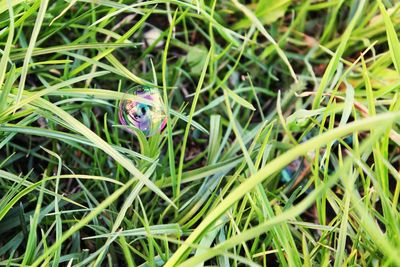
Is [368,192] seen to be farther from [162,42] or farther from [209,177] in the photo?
[162,42]

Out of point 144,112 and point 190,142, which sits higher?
point 144,112

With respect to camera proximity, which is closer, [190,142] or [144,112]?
[144,112]

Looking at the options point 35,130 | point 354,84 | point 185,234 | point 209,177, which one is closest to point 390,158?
point 354,84

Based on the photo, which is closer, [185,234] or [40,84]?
[185,234]
